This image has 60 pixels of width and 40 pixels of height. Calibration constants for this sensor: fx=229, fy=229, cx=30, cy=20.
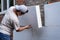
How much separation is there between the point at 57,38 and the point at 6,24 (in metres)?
1.21

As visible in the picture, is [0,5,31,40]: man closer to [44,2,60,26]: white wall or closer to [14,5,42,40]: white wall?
[14,5,42,40]: white wall

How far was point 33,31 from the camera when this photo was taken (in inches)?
225

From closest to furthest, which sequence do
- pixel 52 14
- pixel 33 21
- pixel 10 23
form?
1. pixel 10 23
2. pixel 52 14
3. pixel 33 21

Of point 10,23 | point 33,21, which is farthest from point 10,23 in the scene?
point 33,21

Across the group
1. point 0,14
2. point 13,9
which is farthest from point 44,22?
point 0,14

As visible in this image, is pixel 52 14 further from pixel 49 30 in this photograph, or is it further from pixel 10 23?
pixel 10 23

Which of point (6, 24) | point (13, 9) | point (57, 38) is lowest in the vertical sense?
point (57, 38)

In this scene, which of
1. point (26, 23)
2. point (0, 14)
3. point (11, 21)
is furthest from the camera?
point (0, 14)

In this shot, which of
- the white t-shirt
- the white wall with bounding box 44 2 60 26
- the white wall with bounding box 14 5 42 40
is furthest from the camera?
the white wall with bounding box 14 5 42 40

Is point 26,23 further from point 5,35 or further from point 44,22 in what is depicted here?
point 5,35

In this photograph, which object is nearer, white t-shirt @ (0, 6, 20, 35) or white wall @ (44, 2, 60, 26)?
white t-shirt @ (0, 6, 20, 35)

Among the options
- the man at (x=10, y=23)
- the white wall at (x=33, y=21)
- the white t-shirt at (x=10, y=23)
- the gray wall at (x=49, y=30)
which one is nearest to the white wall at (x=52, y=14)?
the gray wall at (x=49, y=30)

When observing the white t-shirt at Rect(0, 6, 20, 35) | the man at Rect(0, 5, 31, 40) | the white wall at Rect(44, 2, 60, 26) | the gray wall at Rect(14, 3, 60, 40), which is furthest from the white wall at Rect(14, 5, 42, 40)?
the white t-shirt at Rect(0, 6, 20, 35)

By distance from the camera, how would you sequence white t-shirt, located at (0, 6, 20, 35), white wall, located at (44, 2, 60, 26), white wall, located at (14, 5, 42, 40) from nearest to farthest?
white t-shirt, located at (0, 6, 20, 35) → white wall, located at (44, 2, 60, 26) → white wall, located at (14, 5, 42, 40)
